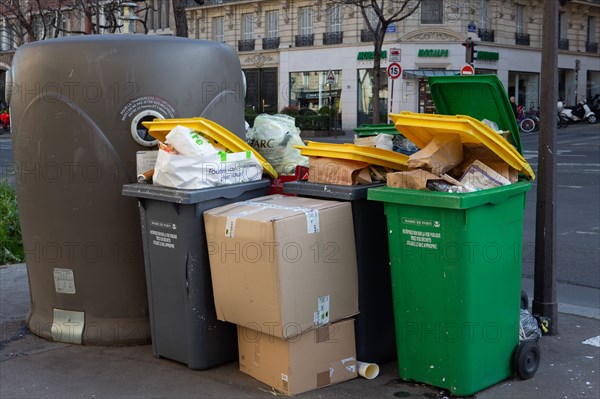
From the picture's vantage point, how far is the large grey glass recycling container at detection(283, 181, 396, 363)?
4.53m

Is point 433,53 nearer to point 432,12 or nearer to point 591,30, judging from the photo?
point 432,12

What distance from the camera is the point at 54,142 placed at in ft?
16.8

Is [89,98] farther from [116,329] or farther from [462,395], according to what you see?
[462,395]

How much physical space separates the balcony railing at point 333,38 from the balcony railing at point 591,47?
16.2 metres

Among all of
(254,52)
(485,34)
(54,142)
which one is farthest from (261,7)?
(54,142)

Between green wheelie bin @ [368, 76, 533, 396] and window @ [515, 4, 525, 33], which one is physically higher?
window @ [515, 4, 525, 33]

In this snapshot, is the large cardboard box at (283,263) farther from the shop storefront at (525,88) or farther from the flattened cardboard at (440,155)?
the shop storefront at (525,88)

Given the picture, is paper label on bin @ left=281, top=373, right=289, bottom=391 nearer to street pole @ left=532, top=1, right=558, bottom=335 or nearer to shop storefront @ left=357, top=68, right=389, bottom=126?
street pole @ left=532, top=1, right=558, bottom=335

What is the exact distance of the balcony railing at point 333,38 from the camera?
4050 centimetres

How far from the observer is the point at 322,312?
14.4 ft

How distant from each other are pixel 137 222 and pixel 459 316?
2236mm

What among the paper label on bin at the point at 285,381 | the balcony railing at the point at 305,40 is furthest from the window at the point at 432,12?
the paper label on bin at the point at 285,381

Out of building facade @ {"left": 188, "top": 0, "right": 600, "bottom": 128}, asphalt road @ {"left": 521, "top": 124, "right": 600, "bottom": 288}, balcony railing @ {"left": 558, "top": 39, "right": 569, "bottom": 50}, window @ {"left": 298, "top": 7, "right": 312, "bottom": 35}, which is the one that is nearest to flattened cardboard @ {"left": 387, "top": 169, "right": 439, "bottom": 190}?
asphalt road @ {"left": 521, "top": 124, "right": 600, "bottom": 288}

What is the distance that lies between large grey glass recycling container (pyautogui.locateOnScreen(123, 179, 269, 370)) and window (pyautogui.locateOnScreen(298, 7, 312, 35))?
38441 mm
